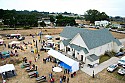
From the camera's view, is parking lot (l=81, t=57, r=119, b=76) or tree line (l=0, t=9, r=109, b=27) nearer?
parking lot (l=81, t=57, r=119, b=76)

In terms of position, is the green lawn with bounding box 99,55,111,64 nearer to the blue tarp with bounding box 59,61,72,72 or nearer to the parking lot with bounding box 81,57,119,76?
the parking lot with bounding box 81,57,119,76

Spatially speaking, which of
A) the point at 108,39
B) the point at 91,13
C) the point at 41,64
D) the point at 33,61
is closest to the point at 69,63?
the point at 41,64

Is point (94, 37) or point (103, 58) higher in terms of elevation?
point (94, 37)

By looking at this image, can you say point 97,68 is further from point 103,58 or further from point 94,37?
point 94,37

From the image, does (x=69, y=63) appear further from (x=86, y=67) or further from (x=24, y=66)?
(x=24, y=66)

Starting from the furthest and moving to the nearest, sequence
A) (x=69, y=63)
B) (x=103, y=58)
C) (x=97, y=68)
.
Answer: (x=103, y=58) → (x=97, y=68) → (x=69, y=63)

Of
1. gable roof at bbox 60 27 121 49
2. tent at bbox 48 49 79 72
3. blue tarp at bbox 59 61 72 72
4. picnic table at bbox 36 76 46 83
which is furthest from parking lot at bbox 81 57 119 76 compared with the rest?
picnic table at bbox 36 76 46 83

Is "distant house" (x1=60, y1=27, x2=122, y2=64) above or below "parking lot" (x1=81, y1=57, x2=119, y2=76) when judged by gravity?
above

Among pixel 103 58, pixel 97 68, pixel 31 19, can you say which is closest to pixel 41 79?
pixel 97 68
